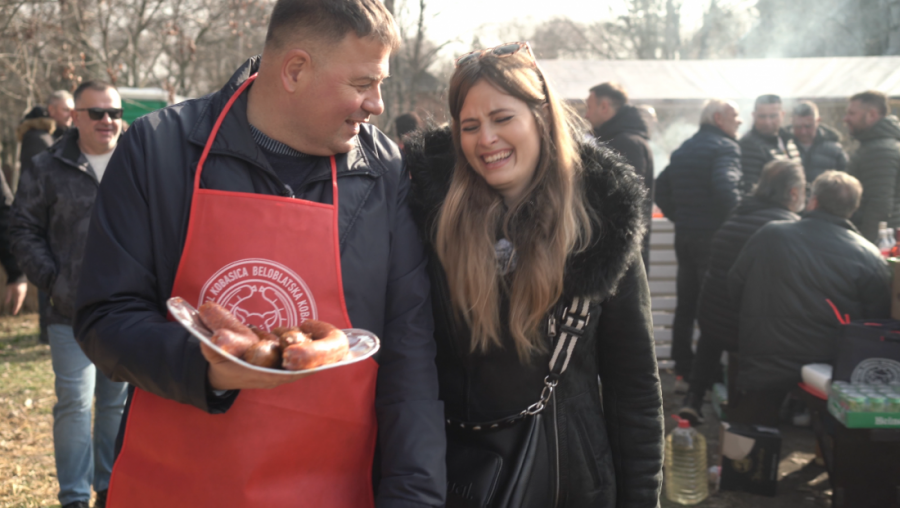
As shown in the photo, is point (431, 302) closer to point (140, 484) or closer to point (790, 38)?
point (140, 484)

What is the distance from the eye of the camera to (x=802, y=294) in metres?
4.36

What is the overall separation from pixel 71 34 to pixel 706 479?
14353 millimetres

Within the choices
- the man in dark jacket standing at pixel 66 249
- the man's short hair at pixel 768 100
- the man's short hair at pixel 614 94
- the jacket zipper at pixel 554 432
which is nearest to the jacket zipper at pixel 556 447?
the jacket zipper at pixel 554 432

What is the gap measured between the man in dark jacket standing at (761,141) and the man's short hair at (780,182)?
142 cm

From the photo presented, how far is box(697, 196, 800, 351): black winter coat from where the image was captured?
5113 millimetres

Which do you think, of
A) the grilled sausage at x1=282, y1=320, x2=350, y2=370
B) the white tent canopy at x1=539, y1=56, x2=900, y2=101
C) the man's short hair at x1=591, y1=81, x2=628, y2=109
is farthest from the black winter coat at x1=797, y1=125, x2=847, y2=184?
the grilled sausage at x1=282, y1=320, x2=350, y2=370

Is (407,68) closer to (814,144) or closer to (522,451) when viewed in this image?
(814,144)

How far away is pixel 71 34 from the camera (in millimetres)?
14109

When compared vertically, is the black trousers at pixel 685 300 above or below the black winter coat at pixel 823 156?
below

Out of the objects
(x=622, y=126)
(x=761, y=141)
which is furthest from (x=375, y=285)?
(x=761, y=141)

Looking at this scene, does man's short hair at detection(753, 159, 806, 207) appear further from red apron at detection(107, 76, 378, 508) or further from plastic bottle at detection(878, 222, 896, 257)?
red apron at detection(107, 76, 378, 508)

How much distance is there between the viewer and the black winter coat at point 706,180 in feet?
20.2

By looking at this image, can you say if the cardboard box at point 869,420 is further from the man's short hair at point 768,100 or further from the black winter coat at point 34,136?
the black winter coat at point 34,136

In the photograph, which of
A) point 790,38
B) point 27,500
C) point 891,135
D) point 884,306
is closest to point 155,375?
point 27,500
